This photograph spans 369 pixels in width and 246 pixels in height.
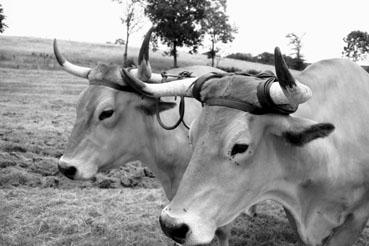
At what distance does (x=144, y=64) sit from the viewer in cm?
483

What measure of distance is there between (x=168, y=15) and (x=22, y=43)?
2203 cm

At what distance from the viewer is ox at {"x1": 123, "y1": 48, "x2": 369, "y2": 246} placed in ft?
9.25

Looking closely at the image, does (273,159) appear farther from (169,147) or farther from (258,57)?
(258,57)

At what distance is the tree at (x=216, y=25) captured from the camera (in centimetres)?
5084

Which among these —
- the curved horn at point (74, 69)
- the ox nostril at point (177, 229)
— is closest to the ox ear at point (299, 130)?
the ox nostril at point (177, 229)

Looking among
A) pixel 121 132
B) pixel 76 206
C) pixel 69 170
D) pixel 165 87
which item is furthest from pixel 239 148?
pixel 76 206

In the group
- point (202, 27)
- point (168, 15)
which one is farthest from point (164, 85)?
point (202, 27)

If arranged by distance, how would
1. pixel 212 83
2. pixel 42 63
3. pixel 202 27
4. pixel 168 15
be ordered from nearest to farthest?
pixel 212 83
pixel 42 63
pixel 168 15
pixel 202 27

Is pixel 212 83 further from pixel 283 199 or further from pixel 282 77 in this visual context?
pixel 283 199

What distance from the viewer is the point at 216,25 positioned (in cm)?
5184

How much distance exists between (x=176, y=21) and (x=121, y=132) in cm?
4412

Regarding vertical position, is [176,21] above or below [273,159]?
above

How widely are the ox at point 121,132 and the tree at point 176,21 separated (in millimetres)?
41502

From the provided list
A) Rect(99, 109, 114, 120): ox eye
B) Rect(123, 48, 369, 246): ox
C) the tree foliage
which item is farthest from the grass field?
the tree foliage
